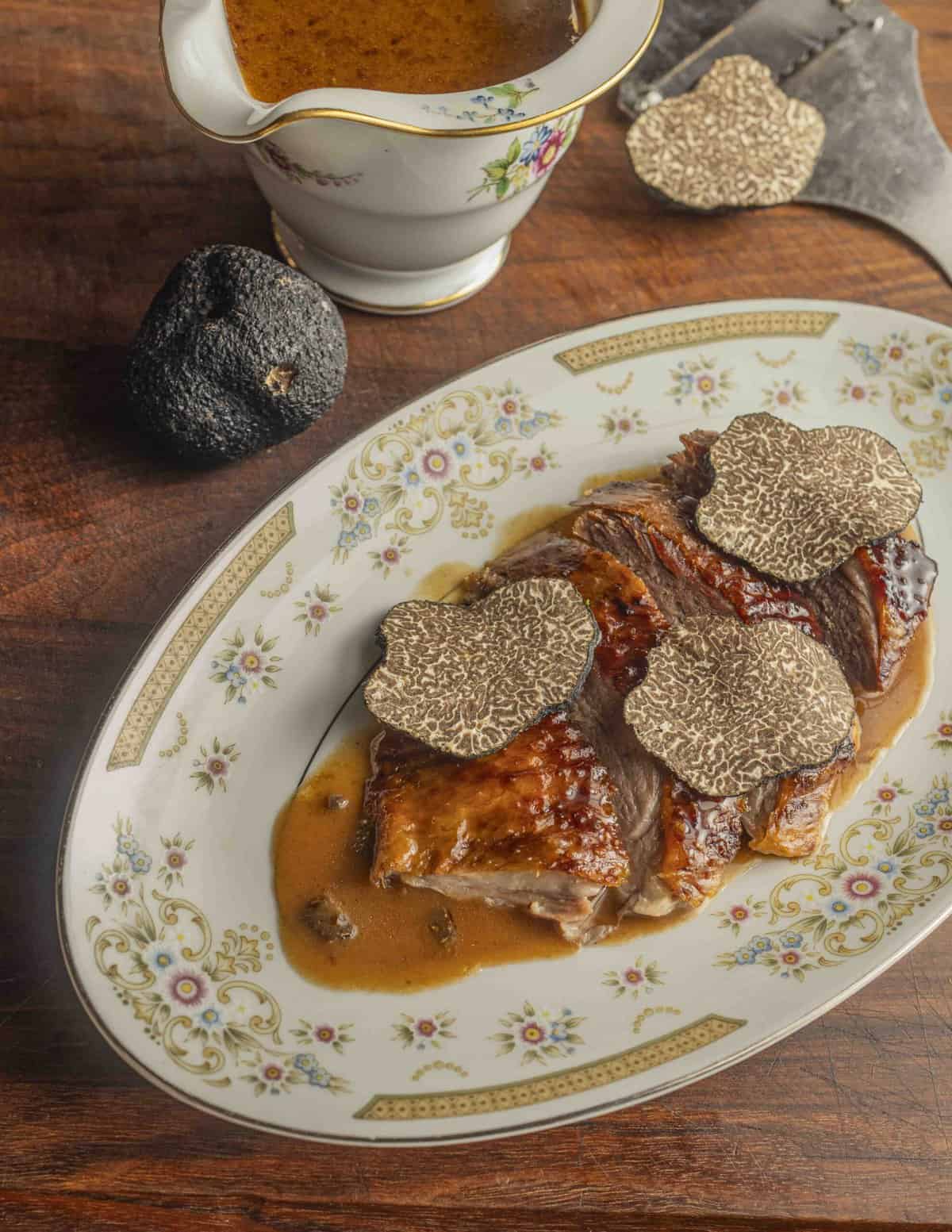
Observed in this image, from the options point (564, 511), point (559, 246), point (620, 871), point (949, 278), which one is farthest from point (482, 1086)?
point (949, 278)

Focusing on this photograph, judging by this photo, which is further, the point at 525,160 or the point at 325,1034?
the point at 525,160

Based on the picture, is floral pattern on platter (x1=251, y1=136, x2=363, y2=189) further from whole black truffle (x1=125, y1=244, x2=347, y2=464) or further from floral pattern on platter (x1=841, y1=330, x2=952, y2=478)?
floral pattern on platter (x1=841, y1=330, x2=952, y2=478)

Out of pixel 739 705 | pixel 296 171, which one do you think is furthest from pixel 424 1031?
pixel 296 171

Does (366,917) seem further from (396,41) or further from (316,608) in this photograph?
(396,41)

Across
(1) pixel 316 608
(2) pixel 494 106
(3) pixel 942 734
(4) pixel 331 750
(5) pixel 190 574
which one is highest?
(2) pixel 494 106

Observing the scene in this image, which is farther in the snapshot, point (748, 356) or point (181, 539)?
point (748, 356)

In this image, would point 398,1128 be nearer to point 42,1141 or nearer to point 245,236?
point 42,1141
